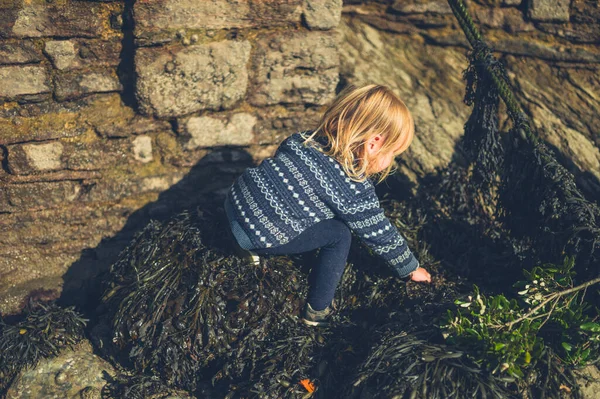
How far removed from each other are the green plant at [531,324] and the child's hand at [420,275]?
0.41m

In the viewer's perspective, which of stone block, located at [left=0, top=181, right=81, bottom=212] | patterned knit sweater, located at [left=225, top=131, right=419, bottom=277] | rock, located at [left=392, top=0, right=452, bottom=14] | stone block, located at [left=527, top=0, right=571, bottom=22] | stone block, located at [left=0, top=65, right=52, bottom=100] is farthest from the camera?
rock, located at [left=392, top=0, right=452, bottom=14]

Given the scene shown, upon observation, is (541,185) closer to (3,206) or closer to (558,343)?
(558,343)

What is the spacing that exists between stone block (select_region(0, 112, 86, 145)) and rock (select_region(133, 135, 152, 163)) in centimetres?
33

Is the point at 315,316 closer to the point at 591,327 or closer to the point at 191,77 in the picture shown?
the point at 591,327

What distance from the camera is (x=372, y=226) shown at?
A: 11.1ft

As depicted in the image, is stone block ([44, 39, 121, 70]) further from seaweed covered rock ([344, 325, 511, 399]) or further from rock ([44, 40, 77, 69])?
seaweed covered rock ([344, 325, 511, 399])

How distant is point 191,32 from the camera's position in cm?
376

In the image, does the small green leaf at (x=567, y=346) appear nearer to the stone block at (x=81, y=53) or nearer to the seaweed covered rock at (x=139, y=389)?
the seaweed covered rock at (x=139, y=389)

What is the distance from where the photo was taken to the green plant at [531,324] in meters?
2.93

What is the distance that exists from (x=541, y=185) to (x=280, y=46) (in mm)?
1803

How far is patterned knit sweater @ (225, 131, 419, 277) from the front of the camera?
131 inches

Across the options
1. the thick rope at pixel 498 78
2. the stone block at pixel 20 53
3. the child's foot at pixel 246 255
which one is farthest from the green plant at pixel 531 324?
the stone block at pixel 20 53

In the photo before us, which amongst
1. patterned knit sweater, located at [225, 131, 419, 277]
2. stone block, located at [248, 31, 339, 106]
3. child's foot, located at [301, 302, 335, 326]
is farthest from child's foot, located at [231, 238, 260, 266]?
stone block, located at [248, 31, 339, 106]

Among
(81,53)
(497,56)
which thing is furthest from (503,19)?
(81,53)
